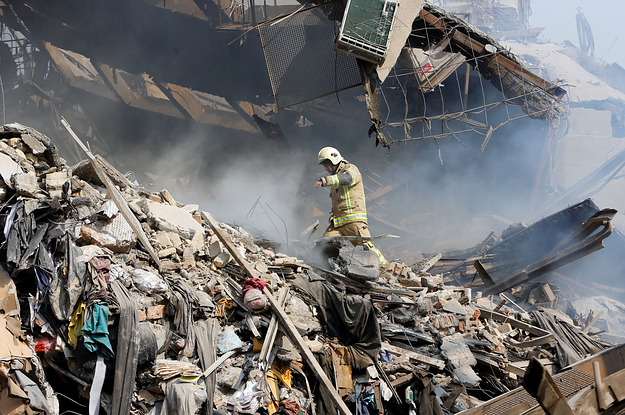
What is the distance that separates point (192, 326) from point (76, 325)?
0.99 meters

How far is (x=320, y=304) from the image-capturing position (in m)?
4.56

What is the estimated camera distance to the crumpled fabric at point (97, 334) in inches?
121

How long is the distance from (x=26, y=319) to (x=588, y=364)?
4.44 m

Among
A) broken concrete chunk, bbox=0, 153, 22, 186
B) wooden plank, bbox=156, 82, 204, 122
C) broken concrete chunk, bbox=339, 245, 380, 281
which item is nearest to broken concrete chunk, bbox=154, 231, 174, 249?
broken concrete chunk, bbox=0, 153, 22, 186

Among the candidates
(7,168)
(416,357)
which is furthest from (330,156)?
(7,168)

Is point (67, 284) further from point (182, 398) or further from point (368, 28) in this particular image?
point (368, 28)

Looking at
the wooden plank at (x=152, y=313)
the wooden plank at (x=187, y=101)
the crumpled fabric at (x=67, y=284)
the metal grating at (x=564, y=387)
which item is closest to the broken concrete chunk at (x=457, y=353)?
the metal grating at (x=564, y=387)

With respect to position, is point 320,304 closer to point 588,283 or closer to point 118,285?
point 118,285

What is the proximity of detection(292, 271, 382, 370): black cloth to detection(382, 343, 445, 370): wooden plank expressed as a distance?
293 millimetres

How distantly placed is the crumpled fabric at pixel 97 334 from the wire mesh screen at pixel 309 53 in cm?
534

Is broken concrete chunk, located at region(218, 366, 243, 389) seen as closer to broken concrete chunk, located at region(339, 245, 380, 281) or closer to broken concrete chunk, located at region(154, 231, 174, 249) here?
broken concrete chunk, located at region(154, 231, 174, 249)

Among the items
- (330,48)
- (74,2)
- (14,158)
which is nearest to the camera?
(14,158)

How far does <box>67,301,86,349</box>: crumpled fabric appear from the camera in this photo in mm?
3170

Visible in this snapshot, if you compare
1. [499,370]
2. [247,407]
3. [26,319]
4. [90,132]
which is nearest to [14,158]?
[26,319]
